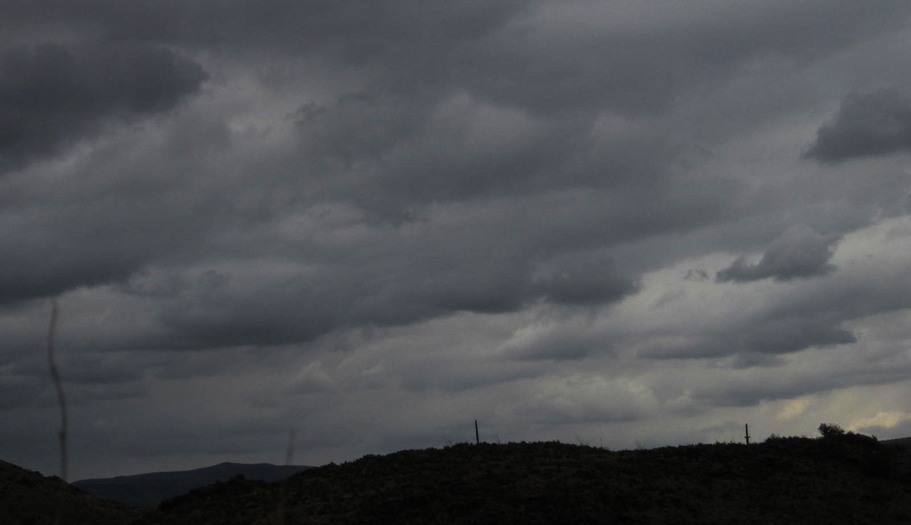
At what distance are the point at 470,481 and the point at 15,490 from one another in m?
30.9

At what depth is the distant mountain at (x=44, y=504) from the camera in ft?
169

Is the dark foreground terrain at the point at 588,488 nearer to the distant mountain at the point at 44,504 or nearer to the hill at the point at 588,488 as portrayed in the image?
the hill at the point at 588,488

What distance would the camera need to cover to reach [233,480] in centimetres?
4775

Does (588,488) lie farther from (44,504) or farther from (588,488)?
(44,504)

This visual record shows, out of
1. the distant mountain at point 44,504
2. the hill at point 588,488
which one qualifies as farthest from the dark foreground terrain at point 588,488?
the distant mountain at point 44,504

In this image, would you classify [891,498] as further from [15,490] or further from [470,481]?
[15,490]

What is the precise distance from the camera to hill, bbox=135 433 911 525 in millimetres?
37156

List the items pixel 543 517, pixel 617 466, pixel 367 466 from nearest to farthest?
pixel 543 517, pixel 617 466, pixel 367 466

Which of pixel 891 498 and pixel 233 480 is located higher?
pixel 233 480

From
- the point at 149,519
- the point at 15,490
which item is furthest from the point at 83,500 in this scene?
the point at 149,519

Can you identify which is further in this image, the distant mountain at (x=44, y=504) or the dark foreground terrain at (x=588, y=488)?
the distant mountain at (x=44, y=504)

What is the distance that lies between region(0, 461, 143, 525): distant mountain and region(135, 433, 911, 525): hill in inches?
336

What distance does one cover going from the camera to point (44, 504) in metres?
53.9

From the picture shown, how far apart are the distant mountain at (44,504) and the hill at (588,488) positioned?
8.54m
